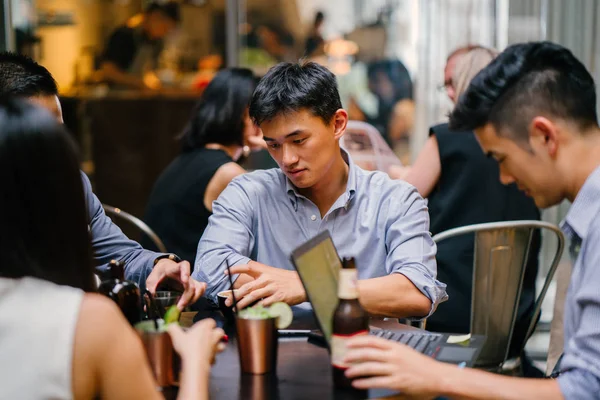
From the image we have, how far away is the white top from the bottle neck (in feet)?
1.81

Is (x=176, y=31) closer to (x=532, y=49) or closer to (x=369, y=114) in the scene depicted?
(x=369, y=114)

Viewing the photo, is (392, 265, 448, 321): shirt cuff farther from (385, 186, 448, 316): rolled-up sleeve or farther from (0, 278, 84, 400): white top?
(0, 278, 84, 400): white top

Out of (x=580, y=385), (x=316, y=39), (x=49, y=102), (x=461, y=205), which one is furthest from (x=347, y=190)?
(x=316, y=39)

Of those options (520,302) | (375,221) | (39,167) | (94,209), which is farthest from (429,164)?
(39,167)

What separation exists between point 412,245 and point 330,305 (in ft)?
2.47

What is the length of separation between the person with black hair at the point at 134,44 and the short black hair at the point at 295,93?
12.6 feet

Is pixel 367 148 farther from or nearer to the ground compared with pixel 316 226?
nearer to the ground

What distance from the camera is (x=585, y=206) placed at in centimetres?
187

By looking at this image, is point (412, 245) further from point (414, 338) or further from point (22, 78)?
point (22, 78)

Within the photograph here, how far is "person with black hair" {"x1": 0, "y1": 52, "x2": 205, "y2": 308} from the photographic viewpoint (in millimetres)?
2305

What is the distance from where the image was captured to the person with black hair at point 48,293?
1345mm

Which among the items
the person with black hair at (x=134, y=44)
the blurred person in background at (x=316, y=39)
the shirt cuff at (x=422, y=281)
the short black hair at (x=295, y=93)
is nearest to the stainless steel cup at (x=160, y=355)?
the shirt cuff at (x=422, y=281)

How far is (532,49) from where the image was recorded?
205cm

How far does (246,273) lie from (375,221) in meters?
0.50
